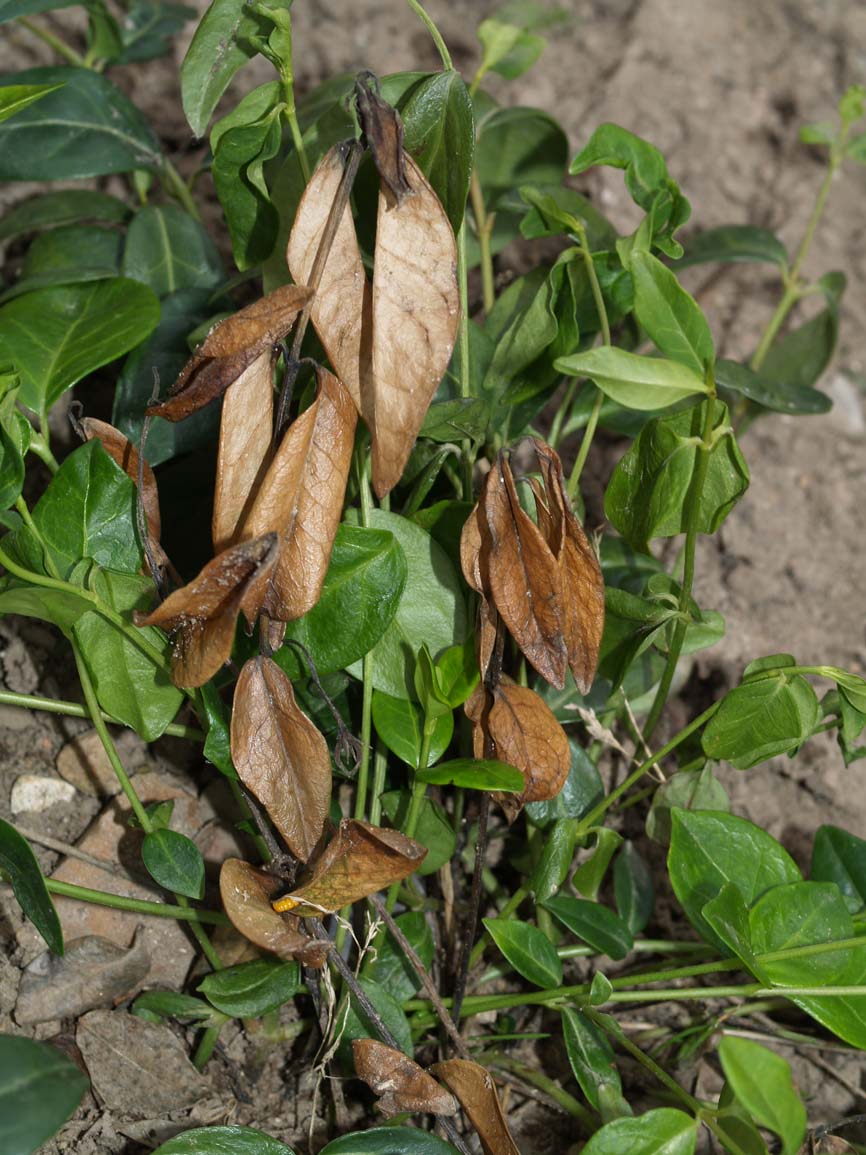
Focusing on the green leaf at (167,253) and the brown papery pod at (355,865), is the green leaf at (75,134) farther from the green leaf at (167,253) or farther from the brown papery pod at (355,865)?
the brown papery pod at (355,865)

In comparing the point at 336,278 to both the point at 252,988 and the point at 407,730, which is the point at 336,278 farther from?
the point at 252,988

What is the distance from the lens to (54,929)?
0.74 m

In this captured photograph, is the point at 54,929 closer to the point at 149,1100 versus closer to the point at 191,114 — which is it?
the point at 149,1100

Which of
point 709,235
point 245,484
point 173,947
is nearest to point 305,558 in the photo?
point 245,484

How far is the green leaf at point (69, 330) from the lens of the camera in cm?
92

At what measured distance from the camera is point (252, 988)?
2.84 ft

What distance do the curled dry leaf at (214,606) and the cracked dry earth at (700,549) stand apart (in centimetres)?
37

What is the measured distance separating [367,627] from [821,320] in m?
0.76

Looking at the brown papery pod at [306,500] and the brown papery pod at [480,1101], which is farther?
the brown papery pod at [480,1101]

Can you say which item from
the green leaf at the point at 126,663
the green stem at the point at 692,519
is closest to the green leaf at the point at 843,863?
the green stem at the point at 692,519

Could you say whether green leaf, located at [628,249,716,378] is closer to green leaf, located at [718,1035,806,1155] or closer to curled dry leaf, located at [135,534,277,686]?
curled dry leaf, located at [135,534,277,686]

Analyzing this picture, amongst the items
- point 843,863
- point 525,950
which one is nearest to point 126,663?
point 525,950

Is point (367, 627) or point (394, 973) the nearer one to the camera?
point (367, 627)

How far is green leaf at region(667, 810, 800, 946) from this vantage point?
864 millimetres
